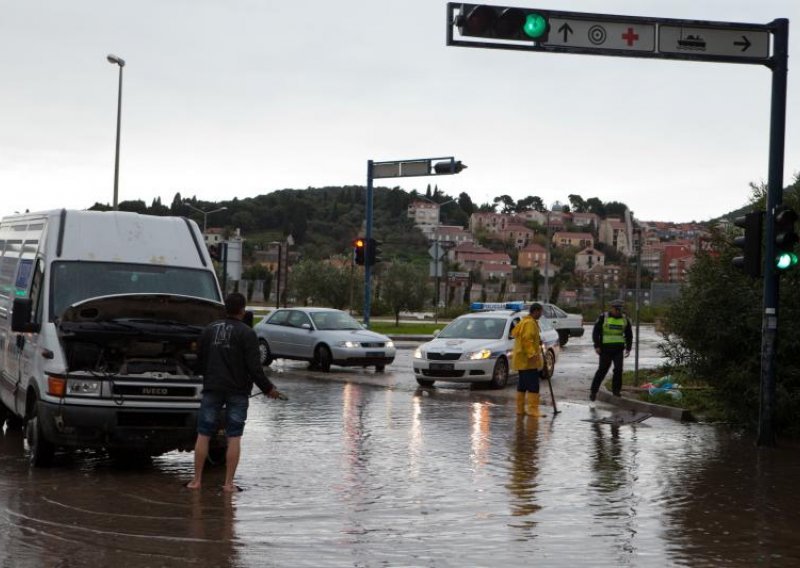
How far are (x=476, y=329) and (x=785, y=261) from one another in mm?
9759

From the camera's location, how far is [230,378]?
30.7ft

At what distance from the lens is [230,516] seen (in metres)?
8.41

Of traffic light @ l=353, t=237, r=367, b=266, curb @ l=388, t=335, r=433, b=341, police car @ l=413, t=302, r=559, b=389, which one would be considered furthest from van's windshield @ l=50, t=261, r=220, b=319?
curb @ l=388, t=335, r=433, b=341

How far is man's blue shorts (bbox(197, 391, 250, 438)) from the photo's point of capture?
9.40 metres

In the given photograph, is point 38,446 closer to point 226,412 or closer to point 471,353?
point 226,412

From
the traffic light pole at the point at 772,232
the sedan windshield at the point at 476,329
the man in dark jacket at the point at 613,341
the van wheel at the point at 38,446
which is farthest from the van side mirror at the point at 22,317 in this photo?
the sedan windshield at the point at 476,329

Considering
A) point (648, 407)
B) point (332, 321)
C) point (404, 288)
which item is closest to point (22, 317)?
point (648, 407)

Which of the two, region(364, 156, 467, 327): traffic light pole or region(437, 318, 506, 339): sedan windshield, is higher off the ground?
region(364, 156, 467, 327): traffic light pole

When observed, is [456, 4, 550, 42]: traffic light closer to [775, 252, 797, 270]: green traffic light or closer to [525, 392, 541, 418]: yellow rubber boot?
[775, 252, 797, 270]: green traffic light

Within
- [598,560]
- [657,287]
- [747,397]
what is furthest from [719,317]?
[657,287]

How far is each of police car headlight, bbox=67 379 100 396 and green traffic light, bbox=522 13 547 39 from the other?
6.17m

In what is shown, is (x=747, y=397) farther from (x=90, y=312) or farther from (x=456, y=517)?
(x=90, y=312)

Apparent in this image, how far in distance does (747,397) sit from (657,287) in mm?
44158

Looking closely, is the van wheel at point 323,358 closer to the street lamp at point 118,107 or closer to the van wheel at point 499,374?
the van wheel at point 499,374
